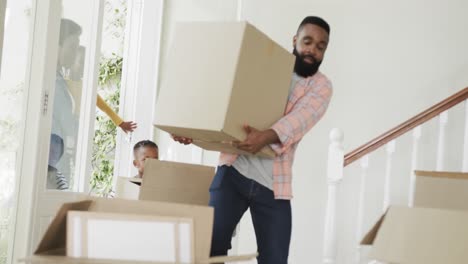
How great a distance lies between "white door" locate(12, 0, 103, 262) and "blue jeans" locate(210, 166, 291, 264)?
3.06 feet

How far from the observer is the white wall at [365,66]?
12.5ft

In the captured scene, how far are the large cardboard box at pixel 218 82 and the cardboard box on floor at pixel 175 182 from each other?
0.90 ft

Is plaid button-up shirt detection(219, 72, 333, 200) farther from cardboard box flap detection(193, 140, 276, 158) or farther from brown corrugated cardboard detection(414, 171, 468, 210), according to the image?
brown corrugated cardboard detection(414, 171, 468, 210)

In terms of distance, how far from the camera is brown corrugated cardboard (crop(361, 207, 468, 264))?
4.01 feet

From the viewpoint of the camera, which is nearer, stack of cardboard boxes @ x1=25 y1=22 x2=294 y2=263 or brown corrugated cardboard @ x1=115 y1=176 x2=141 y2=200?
stack of cardboard boxes @ x1=25 y1=22 x2=294 y2=263

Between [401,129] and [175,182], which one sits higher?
[401,129]

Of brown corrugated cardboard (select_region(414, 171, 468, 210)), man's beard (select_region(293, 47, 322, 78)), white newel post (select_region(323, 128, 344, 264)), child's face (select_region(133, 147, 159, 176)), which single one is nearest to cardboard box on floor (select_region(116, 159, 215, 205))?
man's beard (select_region(293, 47, 322, 78))

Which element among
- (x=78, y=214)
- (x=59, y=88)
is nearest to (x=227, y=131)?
(x=78, y=214)

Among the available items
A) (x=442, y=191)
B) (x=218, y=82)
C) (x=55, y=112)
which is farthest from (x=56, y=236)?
(x=55, y=112)

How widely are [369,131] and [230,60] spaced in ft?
7.59

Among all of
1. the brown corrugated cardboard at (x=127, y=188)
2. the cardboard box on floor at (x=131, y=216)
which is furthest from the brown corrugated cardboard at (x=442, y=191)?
the brown corrugated cardboard at (x=127, y=188)

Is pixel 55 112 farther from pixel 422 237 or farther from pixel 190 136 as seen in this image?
pixel 422 237

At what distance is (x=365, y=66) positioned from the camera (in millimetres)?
3941

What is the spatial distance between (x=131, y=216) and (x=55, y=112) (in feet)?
5.95
